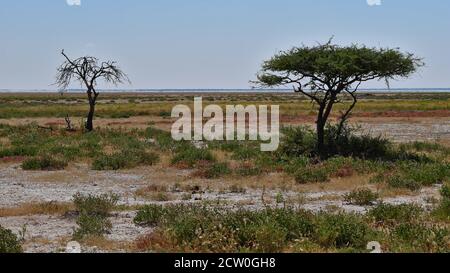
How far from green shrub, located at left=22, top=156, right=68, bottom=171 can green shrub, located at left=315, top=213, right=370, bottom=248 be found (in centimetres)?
1387

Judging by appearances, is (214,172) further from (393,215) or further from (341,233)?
(341,233)

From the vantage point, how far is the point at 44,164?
20.5 metres

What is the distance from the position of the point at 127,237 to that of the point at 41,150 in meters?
16.0

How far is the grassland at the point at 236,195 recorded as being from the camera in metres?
8.86

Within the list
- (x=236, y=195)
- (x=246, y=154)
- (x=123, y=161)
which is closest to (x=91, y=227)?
(x=236, y=195)

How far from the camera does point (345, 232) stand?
351 inches

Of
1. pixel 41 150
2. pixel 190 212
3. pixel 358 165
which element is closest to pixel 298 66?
pixel 358 165

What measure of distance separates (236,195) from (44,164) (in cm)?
927

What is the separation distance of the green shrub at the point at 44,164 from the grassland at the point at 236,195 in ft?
0.12

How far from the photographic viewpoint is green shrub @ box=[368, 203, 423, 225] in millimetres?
10608

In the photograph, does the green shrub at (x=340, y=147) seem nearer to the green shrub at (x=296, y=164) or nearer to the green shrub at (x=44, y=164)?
the green shrub at (x=296, y=164)

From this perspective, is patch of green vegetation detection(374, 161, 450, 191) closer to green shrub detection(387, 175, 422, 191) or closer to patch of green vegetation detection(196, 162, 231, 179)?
green shrub detection(387, 175, 422, 191)

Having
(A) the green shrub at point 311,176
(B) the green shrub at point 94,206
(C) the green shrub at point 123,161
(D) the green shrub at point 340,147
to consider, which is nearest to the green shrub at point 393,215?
(A) the green shrub at point 311,176

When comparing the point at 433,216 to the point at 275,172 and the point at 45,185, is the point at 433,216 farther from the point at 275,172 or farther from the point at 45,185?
the point at 45,185
